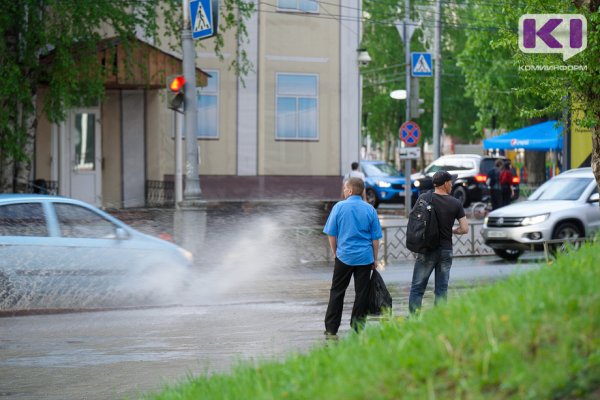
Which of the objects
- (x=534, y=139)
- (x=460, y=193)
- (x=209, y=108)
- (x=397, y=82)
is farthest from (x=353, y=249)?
(x=397, y=82)

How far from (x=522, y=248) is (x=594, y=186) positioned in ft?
6.13

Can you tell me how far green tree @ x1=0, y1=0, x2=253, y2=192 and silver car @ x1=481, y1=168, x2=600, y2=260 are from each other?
8483 mm

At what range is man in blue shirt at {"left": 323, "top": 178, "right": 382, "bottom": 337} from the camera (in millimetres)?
11148

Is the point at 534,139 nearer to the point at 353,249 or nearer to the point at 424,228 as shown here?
the point at 424,228

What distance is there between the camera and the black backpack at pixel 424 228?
467 inches

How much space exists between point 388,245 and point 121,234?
28.9 ft

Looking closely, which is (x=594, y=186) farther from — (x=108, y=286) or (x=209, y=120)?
(x=209, y=120)

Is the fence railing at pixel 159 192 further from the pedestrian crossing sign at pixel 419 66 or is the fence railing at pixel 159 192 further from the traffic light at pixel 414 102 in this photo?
the pedestrian crossing sign at pixel 419 66

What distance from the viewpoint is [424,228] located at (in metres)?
11.9

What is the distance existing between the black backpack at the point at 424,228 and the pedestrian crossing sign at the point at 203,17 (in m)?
7.87

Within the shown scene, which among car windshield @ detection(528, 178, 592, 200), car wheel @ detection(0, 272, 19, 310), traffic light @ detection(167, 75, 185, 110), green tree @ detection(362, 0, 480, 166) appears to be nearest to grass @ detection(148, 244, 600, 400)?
car wheel @ detection(0, 272, 19, 310)

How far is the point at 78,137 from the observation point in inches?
1163

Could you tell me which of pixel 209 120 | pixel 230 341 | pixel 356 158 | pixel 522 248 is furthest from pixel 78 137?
pixel 230 341

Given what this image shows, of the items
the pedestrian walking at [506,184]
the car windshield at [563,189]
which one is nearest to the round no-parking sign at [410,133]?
the pedestrian walking at [506,184]
